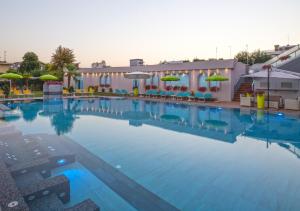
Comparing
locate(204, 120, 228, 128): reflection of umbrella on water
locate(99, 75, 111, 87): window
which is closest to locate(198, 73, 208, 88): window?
locate(204, 120, 228, 128): reflection of umbrella on water

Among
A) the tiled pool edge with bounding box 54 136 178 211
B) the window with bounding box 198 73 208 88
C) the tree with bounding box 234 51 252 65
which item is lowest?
the tiled pool edge with bounding box 54 136 178 211

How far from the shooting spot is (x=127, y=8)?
20844mm

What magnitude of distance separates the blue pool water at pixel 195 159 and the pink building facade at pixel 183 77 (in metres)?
8.54

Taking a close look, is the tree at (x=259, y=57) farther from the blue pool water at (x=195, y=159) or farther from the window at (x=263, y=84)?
the blue pool water at (x=195, y=159)

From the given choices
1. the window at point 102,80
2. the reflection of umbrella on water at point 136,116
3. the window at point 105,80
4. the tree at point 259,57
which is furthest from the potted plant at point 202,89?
the tree at point 259,57

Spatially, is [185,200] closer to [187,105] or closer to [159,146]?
[159,146]

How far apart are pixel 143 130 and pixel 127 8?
1429 centimetres

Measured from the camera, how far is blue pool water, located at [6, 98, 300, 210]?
4.36m

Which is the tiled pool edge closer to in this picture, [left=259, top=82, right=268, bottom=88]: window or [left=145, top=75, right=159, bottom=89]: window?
[left=259, top=82, right=268, bottom=88]: window

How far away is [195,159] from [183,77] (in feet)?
58.6

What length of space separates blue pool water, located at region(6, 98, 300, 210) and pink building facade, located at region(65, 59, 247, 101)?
28.0 feet

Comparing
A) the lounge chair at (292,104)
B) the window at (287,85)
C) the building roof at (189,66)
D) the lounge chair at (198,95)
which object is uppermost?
the building roof at (189,66)

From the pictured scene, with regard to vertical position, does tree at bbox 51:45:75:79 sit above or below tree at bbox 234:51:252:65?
below

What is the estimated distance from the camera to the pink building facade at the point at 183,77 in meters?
20.9
